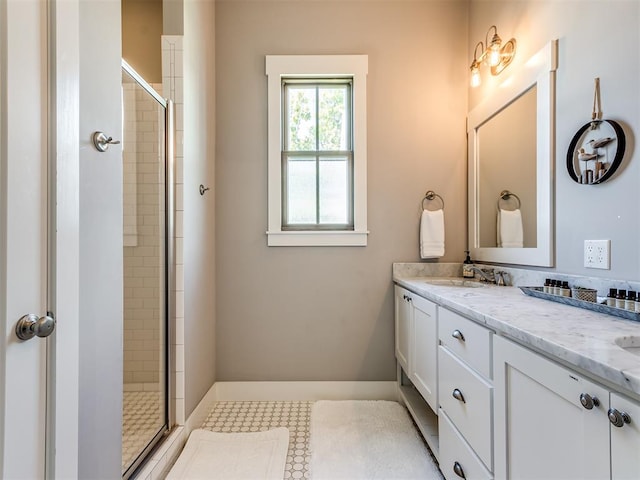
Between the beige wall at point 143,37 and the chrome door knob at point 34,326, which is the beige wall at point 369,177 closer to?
the beige wall at point 143,37

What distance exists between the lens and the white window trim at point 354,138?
2121 mm

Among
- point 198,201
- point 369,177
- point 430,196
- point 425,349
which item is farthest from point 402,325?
point 198,201

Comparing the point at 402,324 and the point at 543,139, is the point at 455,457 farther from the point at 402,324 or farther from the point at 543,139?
the point at 543,139

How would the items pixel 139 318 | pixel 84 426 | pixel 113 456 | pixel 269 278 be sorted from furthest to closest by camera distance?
1. pixel 269 278
2. pixel 139 318
3. pixel 113 456
4. pixel 84 426

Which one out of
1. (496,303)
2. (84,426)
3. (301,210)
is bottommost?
(84,426)

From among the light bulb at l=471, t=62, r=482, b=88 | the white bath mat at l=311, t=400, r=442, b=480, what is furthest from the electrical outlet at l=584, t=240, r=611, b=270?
the light bulb at l=471, t=62, r=482, b=88

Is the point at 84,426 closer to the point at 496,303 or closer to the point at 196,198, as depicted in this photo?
the point at 196,198

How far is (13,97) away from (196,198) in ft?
3.85

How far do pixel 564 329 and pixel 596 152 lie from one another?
806 millimetres

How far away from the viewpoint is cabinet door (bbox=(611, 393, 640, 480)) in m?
0.51

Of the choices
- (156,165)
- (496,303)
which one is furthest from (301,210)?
(496,303)

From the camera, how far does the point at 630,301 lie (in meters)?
0.92

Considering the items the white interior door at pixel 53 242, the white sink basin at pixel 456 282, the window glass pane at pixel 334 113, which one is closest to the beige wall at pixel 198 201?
the white interior door at pixel 53 242

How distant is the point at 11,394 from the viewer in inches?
24.5
